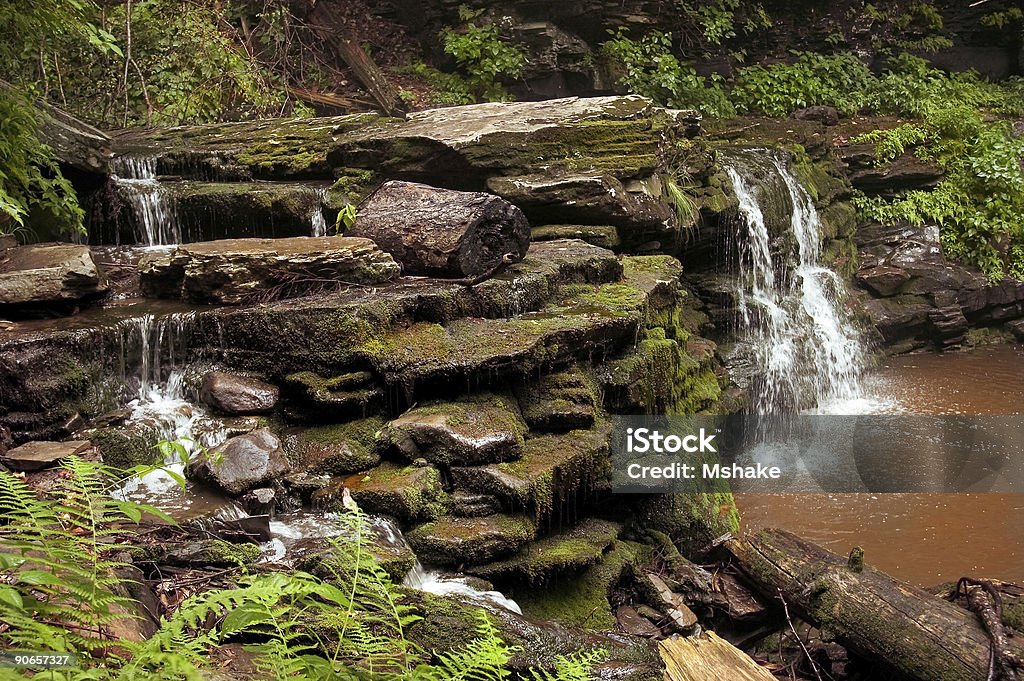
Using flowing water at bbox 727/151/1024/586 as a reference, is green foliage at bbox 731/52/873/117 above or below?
above

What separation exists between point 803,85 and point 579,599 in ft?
39.5

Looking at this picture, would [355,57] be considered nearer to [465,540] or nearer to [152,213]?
[152,213]

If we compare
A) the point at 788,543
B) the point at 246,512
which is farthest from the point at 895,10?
the point at 246,512

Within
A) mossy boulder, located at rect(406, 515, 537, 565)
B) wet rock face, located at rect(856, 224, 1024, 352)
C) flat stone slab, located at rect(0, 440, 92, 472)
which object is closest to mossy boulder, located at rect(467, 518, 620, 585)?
mossy boulder, located at rect(406, 515, 537, 565)

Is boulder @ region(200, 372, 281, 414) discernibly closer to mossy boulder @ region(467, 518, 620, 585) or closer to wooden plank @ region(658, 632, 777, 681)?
mossy boulder @ region(467, 518, 620, 585)

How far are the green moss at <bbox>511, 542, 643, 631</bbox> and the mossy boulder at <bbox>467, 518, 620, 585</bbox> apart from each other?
65 mm

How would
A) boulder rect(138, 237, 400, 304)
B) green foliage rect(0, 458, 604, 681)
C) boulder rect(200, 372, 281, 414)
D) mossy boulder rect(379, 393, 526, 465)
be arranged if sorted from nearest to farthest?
green foliage rect(0, 458, 604, 681), mossy boulder rect(379, 393, 526, 465), boulder rect(200, 372, 281, 414), boulder rect(138, 237, 400, 304)

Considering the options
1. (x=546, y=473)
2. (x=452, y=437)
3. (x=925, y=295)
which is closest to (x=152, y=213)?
(x=452, y=437)

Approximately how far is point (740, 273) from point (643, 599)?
5.37 metres

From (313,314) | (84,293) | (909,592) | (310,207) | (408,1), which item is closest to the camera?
(909,592)

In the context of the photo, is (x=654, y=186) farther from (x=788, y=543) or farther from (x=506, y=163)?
(x=788, y=543)

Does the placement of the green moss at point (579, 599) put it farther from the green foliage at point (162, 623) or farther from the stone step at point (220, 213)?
the stone step at point (220, 213)

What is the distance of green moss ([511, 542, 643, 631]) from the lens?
458 cm

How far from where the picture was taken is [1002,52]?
1555 cm
